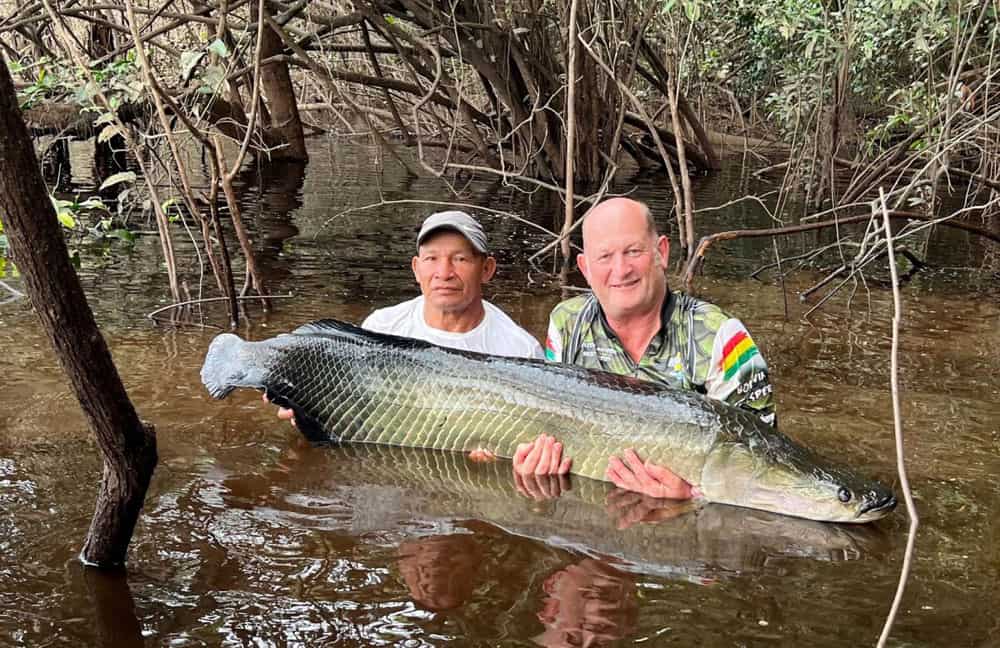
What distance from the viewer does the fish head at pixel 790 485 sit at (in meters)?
3.56

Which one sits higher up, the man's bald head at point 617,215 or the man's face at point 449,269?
the man's bald head at point 617,215

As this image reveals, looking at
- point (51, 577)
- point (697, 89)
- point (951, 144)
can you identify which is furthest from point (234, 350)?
point (697, 89)

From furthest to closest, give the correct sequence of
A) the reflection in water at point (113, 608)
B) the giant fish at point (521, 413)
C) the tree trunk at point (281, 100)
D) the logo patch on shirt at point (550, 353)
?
the tree trunk at point (281, 100), the logo patch on shirt at point (550, 353), the giant fish at point (521, 413), the reflection in water at point (113, 608)

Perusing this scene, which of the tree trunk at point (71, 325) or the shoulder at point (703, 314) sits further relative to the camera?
the shoulder at point (703, 314)

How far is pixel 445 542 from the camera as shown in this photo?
3.47 m

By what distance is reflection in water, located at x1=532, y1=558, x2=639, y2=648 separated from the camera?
9.20ft

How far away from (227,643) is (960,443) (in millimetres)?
3495

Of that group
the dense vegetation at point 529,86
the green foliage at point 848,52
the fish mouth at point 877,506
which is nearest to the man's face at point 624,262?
the fish mouth at point 877,506

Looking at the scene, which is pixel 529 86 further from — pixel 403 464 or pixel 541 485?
pixel 541 485

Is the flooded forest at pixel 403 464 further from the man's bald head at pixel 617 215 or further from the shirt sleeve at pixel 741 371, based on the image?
the man's bald head at pixel 617 215

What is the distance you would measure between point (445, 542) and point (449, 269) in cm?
145

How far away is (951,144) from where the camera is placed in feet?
22.7

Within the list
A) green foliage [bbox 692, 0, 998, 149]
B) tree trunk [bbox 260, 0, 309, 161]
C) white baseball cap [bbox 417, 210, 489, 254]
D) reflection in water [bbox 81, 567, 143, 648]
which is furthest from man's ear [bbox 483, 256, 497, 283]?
tree trunk [bbox 260, 0, 309, 161]

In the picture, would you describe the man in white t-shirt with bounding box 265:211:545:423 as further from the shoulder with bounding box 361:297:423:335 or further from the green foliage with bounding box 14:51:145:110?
the green foliage with bounding box 14:51:145:110
